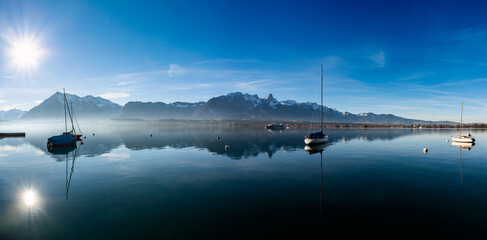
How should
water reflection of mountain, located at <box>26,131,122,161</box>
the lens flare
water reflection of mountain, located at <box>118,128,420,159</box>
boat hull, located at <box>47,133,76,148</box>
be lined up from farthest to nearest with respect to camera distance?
boat hull, located at <box>47,133,76,148</box> < water reflection of mountain, located at <box>118,128,420,159</box> < water reflection of mountain, located at <box>26,131,122,161</box> < the lens flare

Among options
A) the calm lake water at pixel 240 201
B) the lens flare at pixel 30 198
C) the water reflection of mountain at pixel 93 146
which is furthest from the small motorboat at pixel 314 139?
the lens flare at pixel 30 198

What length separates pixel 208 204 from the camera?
747 inches

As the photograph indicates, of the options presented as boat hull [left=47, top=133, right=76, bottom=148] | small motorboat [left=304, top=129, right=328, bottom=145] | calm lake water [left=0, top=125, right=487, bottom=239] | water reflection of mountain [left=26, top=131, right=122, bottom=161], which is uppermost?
small motorboat [left=304, top=129, right=328, bottom=145]

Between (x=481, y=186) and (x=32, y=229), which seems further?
(x=481, y=186)

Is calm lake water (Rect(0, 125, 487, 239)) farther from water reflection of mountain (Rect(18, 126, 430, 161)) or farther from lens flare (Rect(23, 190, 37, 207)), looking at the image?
water reflection of mountain (Rect(18, 126, 430, 161))

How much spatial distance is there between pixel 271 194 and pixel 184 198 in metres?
7.94

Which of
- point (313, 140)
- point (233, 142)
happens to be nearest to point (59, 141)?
point (233, 142)

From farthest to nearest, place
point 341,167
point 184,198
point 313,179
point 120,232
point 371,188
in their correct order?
point 341,167
point 313,179
point 371,188
point 184,198
point 120,232

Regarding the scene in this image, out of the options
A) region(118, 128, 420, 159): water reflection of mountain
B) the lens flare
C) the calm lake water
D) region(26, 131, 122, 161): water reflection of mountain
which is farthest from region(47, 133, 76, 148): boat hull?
the lens flare

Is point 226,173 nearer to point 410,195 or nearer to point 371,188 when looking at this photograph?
point 371,188

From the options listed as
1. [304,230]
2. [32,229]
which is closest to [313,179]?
[304,230]

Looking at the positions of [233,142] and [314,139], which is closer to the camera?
[314,139]

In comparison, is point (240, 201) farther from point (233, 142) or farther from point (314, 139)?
point (233, 142)

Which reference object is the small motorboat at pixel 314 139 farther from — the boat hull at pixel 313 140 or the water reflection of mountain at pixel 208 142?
the water reflection of mountain at pixel 208 142
